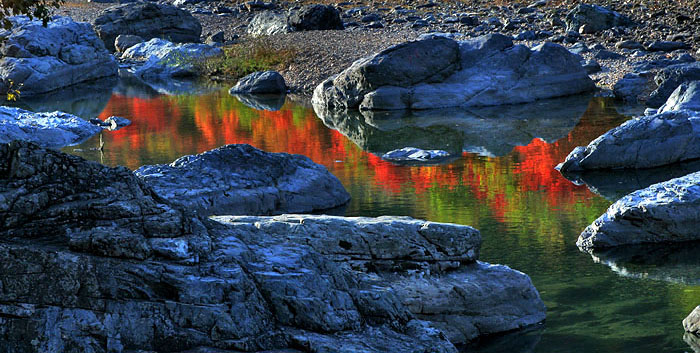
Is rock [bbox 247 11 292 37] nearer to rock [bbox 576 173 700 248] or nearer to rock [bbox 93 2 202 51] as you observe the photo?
rock [bbox 93 2 202 51]

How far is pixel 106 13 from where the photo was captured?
35.2 m

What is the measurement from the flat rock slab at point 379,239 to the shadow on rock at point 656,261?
90.4 inches

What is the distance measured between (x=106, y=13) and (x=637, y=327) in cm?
3142

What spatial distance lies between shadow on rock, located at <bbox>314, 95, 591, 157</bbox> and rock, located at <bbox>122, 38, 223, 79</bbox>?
885cm

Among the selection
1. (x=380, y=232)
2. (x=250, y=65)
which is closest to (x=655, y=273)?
(x=380, y=232)

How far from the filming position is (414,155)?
1402 cm

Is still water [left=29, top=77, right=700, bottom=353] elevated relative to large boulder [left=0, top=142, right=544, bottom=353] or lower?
lower

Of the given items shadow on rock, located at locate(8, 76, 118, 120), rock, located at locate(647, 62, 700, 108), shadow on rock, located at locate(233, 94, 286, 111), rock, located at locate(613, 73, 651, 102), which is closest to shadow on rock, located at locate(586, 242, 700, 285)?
rock, located at locate(647, 62, 700, 108)

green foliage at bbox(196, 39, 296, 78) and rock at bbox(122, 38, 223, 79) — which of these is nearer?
green foliage at bbox(196, 39, 296, 78)

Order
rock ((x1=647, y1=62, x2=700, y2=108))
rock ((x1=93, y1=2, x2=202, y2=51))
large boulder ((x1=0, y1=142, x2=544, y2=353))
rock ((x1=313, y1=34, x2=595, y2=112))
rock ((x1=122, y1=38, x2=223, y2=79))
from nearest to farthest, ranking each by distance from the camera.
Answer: large boulder ((x1=0, y1=142, x2=544, y2=353)), rock ((x1=647, y1=62, x2=700, y2=108)), rock ((x1=313, y1=34, x2=595, y2=112)), rock ((x1=122, y1=38, x2=223, y2=79)), rock ((x1=93, y1=2, x2=202, y2=51))

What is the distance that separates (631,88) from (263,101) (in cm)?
818

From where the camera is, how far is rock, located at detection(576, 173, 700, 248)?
8734 mm

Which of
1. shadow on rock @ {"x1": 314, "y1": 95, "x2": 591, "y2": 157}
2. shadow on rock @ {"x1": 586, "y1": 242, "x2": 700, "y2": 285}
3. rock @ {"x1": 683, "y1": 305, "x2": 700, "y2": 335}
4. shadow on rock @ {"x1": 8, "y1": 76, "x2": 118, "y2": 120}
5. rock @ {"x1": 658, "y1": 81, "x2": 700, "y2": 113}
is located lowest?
shadow on rock @ {"x1": 8, "y1": 76, "x2": 118, "y2": 120}

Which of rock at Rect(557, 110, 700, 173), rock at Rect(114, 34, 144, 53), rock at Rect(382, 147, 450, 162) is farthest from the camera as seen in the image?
rock at Rect(114, 34, 144, 53)
